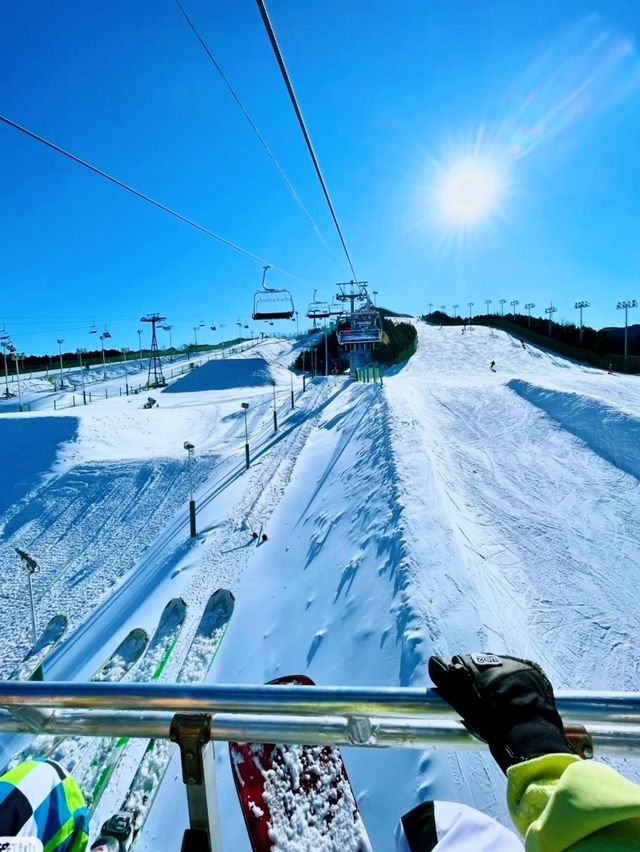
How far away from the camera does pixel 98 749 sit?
5.18 metres

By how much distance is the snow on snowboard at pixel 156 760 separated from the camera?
2.40m

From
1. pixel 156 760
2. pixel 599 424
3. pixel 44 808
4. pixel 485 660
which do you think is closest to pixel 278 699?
pixel 485 660

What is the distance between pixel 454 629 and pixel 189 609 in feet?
17.6

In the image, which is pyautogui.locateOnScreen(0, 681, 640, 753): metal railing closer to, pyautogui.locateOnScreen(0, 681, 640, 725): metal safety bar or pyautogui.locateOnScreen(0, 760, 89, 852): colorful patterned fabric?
pyautogui.locateOnScreen(0, 681, 640, 725): metal safety bar

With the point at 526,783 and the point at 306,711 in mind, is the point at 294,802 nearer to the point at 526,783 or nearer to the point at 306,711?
the point at 306,711

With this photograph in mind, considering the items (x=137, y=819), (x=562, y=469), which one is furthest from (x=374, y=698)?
(x=562, y=469)

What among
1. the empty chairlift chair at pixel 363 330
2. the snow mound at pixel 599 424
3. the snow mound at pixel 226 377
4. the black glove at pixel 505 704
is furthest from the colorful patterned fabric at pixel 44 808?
the snow mound at pixel 226 377

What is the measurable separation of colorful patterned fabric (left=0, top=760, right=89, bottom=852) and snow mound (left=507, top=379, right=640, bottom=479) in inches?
418

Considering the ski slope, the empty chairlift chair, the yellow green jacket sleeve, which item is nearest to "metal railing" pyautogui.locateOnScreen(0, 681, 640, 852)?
the yellow green jacket sleeve

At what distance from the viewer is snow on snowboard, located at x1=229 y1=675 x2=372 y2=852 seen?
279 cm

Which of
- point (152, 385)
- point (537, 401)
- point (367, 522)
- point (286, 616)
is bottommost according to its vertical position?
point (286, 616)

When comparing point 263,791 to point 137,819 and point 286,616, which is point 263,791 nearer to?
point 137,819

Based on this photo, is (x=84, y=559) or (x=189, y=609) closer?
(x=189, y=609)

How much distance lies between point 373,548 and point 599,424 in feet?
29.0
